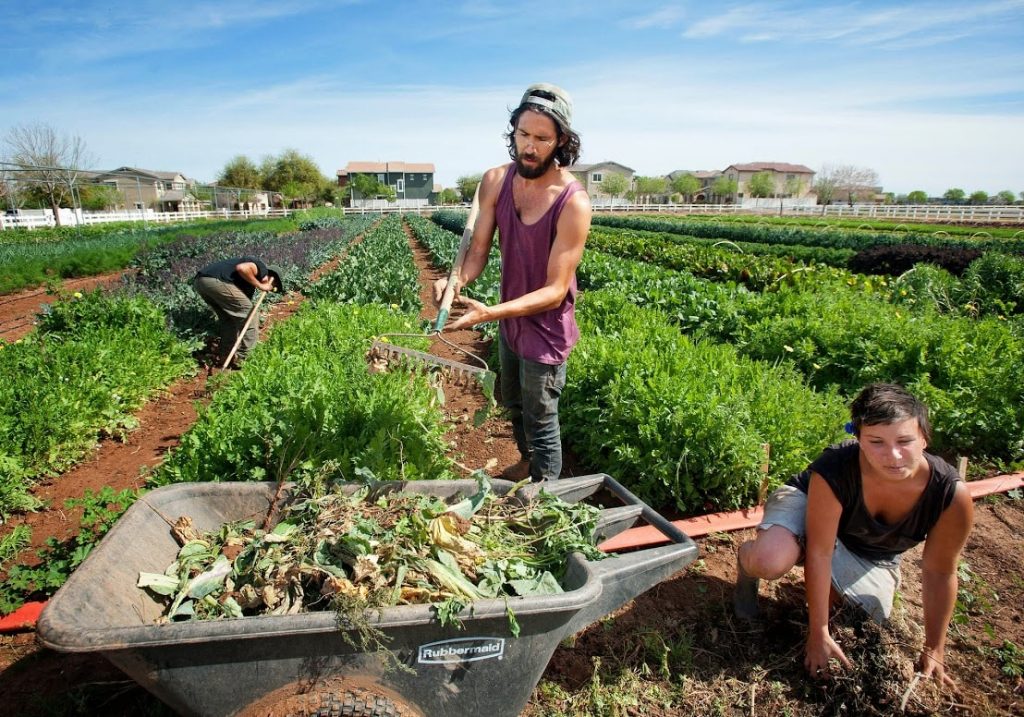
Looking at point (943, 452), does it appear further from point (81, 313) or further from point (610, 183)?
point (610, 183)

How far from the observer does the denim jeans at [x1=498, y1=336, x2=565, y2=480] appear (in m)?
2.94

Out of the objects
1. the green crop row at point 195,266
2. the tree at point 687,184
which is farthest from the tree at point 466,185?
the green crop row at point 195,266

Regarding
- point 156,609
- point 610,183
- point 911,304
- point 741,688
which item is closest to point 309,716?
point 156,609

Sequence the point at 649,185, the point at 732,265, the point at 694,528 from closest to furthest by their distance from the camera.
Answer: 1. the point at 694,528
2. the point at 732,265
3. the point at 649,185

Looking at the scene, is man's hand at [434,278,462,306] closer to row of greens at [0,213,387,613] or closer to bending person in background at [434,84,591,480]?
bending person in background at [434,84,591,480]

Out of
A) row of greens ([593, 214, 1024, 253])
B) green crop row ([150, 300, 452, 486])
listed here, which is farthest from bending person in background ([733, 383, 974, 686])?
row of greens ([593, 214, 1024, 253])

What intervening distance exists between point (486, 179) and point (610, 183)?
92071mm

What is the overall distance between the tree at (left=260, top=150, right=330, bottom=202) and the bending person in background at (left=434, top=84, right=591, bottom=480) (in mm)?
76237

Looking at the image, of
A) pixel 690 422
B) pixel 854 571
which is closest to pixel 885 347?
pixel 690 422

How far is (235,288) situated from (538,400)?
183 inches

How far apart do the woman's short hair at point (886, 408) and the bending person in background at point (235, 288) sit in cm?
571

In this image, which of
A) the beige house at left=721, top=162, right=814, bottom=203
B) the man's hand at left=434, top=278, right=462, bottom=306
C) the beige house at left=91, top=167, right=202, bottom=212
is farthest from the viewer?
the beige house at left=721, top=162, right=814, bottom=203

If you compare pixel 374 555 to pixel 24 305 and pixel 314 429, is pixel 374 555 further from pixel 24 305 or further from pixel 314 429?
pixel 24 305

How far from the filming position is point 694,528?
330 cm
